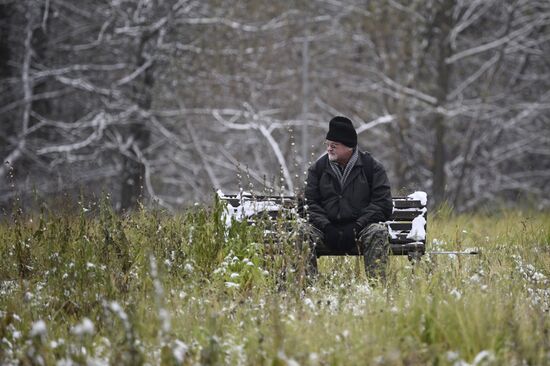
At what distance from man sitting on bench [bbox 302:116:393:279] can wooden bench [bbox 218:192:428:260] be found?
128mm

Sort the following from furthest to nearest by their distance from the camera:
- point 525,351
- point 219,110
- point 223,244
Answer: point 219,110, point 223,244, point 525,351

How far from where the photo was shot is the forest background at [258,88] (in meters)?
17.7

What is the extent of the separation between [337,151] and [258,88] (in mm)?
12753

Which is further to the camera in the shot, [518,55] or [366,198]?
[518,55]

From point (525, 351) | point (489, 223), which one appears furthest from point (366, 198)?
point (489, 223)

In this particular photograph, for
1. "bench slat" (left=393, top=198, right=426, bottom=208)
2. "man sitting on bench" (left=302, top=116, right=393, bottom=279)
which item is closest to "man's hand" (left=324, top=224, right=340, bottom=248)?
"man sitting on bench" (left=302, top=116, right=393, bottom=279)

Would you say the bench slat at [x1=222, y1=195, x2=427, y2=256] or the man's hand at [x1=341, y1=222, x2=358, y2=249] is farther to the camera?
the bench slat at [x1=222, y1=195, x2=427, y2=256]

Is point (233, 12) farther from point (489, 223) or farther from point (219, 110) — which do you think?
point (489, 223)

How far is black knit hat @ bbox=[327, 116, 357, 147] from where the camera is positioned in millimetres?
7008

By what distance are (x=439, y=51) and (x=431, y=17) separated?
0.83m

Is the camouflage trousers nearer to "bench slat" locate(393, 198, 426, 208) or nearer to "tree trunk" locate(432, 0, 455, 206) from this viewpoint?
"bench slat" locate(393, 198, 426, 208)

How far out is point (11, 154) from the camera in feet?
56.4

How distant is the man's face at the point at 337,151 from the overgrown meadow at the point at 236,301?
0.90 metres

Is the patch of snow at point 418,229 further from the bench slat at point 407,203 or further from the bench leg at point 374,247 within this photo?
the bench leg at point 374,247
